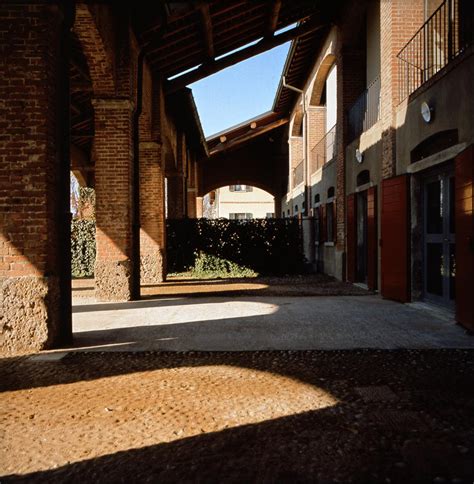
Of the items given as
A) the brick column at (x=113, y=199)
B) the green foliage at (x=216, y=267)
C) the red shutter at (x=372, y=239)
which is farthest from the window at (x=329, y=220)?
the brick column at (x=113, y=199)

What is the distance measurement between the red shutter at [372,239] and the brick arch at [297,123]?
10719 mm

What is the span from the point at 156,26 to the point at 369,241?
6.30 meters

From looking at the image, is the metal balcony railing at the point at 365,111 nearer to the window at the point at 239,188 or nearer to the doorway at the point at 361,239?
the doorway at the point at 361,239

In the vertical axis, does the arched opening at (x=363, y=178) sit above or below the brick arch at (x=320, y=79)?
below

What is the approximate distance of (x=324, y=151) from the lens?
1575 centimetres

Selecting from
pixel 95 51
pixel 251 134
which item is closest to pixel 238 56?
pixel 95 51

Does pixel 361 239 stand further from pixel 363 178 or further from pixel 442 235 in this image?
pixel 442 235

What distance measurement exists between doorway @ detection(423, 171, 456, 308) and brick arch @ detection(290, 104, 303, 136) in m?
12.7

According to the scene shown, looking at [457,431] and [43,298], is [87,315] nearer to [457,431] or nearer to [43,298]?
[43,298]

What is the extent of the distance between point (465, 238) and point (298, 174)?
51.4 feet

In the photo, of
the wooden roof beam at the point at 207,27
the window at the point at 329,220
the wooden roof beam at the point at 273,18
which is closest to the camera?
the wooden roof beam at the point at 207,27

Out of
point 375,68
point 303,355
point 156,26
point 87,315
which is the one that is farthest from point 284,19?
point 303,355

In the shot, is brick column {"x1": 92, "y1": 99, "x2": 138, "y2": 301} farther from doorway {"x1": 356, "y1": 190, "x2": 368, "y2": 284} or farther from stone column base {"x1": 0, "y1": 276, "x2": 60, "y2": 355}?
doorway {"x1": 356, "y1": 190, "x2": 368, "y2": 284}

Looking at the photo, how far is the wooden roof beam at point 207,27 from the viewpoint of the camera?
9.37 meters
